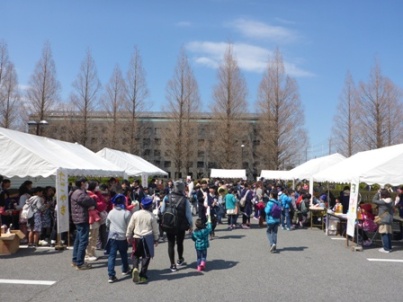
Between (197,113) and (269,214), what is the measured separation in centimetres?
3410

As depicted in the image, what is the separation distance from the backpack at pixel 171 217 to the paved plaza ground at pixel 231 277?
2.75 feet

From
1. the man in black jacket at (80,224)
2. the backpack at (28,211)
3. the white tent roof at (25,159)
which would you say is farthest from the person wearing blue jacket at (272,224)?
the backpack at (28,211)

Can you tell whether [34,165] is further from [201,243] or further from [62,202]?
[201,243]

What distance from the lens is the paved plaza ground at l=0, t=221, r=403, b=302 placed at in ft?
17.5

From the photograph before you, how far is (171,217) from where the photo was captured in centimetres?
662

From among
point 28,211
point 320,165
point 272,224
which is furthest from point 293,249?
point 320,165

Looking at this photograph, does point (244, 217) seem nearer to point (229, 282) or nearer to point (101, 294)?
point (229, 282)

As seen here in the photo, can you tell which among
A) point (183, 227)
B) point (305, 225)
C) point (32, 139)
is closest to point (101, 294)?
point (183, 227)

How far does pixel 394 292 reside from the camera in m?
5.61

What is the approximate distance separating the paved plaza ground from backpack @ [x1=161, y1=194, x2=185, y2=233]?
0.84m

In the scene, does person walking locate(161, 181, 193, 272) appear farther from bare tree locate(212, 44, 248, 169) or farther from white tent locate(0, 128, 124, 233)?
bare tree locate(212, 44, 248, 169)

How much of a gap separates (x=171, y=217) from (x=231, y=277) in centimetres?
151

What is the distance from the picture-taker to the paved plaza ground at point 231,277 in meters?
5.33

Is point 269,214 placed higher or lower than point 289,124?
lower
